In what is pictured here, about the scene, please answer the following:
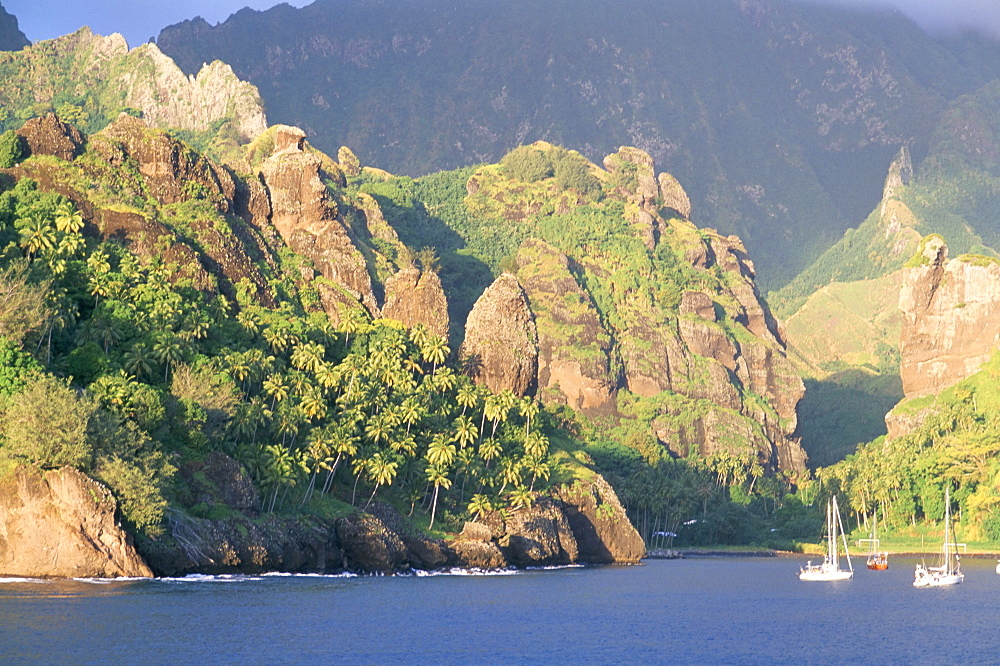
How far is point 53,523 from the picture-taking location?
386 feet

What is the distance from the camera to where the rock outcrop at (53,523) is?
117m

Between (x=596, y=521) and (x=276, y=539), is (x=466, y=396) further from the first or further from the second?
(x=276, y=539)

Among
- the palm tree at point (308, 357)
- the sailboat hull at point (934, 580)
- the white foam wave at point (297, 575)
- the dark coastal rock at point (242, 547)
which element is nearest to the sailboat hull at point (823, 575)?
the sailboat hull at point (934, 580)

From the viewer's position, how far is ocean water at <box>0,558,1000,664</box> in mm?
87438

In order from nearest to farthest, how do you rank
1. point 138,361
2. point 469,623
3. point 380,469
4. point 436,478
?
point 469,623 < point 138,361 < point 380,469 < point 436,478

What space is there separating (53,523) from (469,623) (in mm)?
39039

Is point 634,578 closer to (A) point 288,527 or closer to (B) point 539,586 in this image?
(B) point 539,586

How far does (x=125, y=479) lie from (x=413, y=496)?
55.4 meters

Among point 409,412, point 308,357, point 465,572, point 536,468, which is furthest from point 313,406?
point 536,468

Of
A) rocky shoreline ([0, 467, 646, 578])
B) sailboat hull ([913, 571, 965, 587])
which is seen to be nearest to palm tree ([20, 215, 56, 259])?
rocky shoreline ([0, 467, 646, 578])

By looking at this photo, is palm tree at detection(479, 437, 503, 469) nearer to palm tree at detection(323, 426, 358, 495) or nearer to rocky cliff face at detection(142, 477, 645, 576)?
rocky cliff face at detection(142, 477, 645, 576)

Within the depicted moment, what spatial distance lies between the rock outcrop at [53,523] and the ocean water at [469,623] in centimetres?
347

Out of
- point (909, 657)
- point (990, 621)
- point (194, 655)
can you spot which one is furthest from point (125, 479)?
point (990, 621)

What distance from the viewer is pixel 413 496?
17000 centimetres
